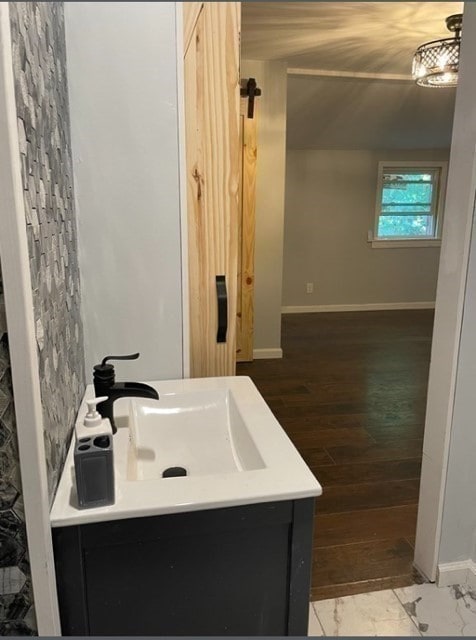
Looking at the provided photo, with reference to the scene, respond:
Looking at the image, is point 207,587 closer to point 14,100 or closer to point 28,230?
point 28,230

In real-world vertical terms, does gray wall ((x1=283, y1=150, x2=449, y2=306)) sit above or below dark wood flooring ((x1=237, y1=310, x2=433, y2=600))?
above

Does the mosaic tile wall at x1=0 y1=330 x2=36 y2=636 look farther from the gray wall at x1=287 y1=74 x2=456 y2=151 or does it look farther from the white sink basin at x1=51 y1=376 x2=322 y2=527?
the gray wall at x1=287 y1=74 x2=456 y2=151

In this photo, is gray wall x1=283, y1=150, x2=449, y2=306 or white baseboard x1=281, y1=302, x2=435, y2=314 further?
white baseboard x1=281, y1=302, x2=435, y2=314

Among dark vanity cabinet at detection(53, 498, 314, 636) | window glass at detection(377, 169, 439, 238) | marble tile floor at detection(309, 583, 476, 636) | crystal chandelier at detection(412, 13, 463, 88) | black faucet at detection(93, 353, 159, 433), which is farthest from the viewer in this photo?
window glass at detection(377, 169, 439, 238)

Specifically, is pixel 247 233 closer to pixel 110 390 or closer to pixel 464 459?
pixel 464 459

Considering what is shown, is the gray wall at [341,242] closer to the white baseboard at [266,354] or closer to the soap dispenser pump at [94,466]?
the white baseboard at [266,354]

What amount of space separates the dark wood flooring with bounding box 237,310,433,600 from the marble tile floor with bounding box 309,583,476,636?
2.5 inches

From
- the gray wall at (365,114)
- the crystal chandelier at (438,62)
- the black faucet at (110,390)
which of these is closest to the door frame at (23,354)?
the black faucet at (110,390)

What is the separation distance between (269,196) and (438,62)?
5.33ft

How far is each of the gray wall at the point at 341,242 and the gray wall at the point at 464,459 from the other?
410 cm

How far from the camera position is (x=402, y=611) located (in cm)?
143

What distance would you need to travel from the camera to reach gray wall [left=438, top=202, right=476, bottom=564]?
1.41 metres

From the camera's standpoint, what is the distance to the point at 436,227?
583 centimetres

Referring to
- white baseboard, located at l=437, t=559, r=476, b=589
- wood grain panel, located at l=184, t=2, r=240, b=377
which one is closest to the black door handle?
wood grain panel, located at l=184, t=2, r=240, b=377
